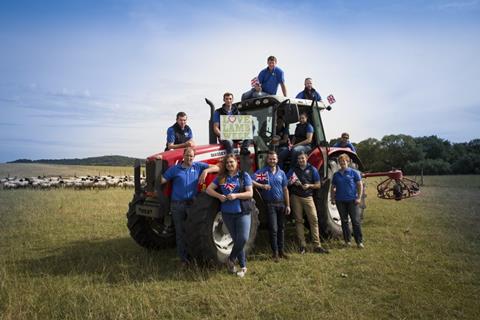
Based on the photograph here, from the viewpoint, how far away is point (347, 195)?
6652 mm

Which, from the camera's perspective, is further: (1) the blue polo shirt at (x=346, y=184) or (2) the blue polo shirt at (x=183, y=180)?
(1) the blue polo shirt at (x=346, y=184)

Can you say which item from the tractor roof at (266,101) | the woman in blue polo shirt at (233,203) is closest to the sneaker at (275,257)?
the woman in blue polo shirt at (233,203)

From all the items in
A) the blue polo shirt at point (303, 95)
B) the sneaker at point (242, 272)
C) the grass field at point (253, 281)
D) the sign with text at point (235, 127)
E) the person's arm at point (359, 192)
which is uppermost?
the blue polo shirt at point (303, 95)

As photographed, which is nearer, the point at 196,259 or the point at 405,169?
the point at 196,259

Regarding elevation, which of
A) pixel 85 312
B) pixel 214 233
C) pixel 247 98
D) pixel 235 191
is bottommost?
pixel 85 312

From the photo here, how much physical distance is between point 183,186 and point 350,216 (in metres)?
3.13

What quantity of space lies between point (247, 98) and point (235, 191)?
262 cm

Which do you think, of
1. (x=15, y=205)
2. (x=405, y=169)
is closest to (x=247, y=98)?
(x=15, y=205)

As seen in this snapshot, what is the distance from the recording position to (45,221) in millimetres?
9703

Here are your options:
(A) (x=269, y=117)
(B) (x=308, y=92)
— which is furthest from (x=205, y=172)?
(B) (x=308, y=92)

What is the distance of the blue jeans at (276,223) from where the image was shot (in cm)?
565

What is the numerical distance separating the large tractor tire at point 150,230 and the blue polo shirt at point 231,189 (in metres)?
1.46

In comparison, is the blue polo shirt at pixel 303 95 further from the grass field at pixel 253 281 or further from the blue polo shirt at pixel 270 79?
the grass field at pixel 253 281

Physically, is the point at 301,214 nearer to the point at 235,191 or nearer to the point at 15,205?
the point at 235,191
